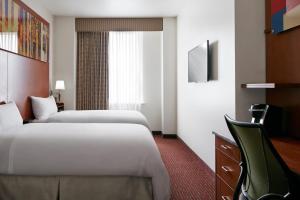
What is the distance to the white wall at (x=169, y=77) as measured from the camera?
572cm

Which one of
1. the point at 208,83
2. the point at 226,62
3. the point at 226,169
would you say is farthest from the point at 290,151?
the point at 208,83

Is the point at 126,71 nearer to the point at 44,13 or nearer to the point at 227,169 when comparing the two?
the point at 44,13

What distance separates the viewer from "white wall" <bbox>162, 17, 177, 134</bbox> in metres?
5.72

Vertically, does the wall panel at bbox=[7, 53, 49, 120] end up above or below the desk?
above

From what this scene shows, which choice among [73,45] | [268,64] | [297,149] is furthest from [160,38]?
[297,149]

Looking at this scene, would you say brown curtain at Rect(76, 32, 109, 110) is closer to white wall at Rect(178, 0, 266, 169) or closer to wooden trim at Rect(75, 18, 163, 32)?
wooden trim at Rect(75, 18, 163, 32)

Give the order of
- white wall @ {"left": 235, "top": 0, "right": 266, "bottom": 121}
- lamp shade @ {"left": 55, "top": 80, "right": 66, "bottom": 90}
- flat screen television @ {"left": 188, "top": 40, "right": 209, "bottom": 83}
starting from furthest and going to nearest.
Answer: lamp shade @ {"left": 55, "top": 80, "right": 66, "bottom": 90}
flat screen television @ {"left": 188, "top": 40, "right": 209, "bottom": 83}
white wall @ {"left": 235, "top": 0, "right": 266, "bottom": 121}

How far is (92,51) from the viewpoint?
5.94 meters

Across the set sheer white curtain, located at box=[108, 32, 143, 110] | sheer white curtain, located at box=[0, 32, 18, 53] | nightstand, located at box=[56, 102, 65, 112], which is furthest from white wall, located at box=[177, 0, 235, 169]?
sheer white curtain, located at box=[0, 32, 18, 53]

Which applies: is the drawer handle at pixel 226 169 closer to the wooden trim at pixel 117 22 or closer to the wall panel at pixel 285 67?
the wall panel at pixel 285 67

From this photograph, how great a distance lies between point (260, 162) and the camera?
1.19 metres

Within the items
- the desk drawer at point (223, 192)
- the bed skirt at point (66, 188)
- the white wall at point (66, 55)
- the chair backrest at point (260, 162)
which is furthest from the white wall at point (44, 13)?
the chair backrest at point (260, 162)

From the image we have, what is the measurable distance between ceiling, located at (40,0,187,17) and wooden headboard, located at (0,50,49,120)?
122 centimetres

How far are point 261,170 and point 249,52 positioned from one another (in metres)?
1.50
